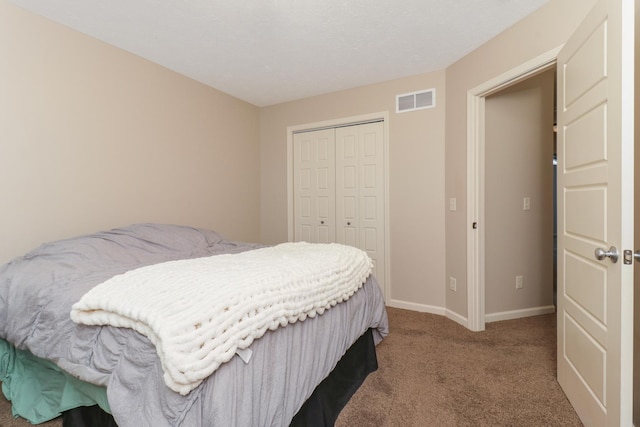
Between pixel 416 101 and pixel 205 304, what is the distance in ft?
9.36

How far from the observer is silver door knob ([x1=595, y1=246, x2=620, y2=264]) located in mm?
1140

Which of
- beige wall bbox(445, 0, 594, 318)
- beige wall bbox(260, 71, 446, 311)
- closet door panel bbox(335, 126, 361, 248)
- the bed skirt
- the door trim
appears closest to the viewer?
the bed skirt

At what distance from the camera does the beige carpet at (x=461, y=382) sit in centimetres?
147

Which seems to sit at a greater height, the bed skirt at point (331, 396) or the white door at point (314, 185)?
the white door at point (314, 185)

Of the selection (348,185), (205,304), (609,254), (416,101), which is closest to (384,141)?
(416,101)

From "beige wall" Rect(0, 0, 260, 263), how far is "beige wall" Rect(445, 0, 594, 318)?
237 cm

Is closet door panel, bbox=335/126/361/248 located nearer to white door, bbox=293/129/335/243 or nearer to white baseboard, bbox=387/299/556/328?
white door, bbox=293/129/335/243

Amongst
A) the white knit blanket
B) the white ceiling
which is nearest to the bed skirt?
the white knit blanket

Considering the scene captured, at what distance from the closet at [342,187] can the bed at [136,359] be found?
1.42 meters

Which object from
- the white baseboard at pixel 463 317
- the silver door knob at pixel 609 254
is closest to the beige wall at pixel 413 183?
the white baseboard at pixel 463 317

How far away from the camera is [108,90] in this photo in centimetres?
233

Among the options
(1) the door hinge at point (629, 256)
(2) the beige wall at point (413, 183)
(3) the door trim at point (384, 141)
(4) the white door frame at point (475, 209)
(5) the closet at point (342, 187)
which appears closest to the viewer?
(1) the door hinge at point (629, 256)

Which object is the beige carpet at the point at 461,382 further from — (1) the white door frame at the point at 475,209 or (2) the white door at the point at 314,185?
(2) the white door at the point at 314,185

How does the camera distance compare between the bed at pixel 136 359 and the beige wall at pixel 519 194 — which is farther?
the beige wall at pixel 519 194
